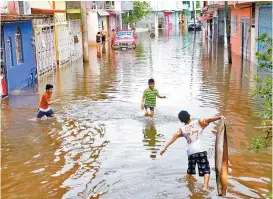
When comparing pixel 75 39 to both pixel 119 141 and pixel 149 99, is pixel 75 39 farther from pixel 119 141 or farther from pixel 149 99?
pixel 119 141

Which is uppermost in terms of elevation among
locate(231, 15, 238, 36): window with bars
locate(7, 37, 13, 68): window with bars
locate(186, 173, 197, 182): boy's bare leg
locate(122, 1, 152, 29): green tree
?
locate(122, 1, 152, 29): green tree

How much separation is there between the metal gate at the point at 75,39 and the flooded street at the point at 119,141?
947 centimetres

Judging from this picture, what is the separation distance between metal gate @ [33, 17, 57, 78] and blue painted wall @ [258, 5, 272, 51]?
1057 centimetres

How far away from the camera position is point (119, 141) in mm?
10320

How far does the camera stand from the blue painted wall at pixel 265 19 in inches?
833

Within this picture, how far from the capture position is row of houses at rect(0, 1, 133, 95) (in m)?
16.6

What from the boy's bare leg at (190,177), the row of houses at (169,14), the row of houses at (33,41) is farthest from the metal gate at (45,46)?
the row of houses at (169,14)

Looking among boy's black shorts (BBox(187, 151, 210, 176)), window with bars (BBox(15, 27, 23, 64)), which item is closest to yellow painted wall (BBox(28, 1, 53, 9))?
window with bars (BBox(15, 27, 23, 64))

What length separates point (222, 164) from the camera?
6.18m

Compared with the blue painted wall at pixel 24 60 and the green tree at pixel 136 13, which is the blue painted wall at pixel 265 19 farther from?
Result: the green tree at pixel 136 13

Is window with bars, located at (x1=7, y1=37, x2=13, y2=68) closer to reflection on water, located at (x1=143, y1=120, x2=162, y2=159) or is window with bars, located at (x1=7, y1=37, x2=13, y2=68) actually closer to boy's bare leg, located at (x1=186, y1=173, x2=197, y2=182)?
reflection on water, located at (x1=143, y1=120, x2=162, y2=159)

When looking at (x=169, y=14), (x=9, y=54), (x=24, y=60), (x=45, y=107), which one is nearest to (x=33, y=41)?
(x=24, y=60)

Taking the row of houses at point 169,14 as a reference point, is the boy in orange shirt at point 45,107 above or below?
below

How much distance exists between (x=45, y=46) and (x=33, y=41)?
6.18ft
